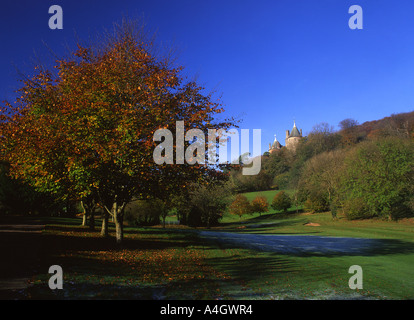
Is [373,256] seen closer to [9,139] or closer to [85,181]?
[85,181]

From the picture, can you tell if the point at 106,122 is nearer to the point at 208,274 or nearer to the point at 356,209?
the point at 208,274

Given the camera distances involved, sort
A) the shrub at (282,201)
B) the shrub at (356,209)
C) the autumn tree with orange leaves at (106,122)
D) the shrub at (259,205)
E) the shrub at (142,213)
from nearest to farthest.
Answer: the autumn tree with orange leaves at (106,122) < the shrub at (142,213) < the shrub at (356,209) < the shrub at (259,205) < the shrub at (282,201)

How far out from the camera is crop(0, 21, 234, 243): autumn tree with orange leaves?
12.6m

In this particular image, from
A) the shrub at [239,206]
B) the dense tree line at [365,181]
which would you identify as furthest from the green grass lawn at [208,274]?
the shrub at [239,206]

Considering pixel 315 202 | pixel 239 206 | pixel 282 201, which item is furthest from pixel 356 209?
pixel 239 206

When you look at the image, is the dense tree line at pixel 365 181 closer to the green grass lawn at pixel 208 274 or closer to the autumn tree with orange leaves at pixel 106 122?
the green grass lawn at pixel 208 274

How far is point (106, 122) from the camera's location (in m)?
13.2

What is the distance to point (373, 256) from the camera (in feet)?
56.2

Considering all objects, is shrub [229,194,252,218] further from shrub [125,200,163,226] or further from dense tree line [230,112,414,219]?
shrub [125,200,163,226]

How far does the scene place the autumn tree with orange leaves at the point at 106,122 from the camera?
→ 12.6 metres

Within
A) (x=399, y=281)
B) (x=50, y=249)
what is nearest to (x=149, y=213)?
(x=50, y=249)

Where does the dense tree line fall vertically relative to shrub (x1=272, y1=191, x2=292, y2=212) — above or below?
above

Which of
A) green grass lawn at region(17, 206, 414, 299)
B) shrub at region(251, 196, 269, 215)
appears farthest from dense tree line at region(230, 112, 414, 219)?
green grass lawn at region(17, 206, 414, 299)

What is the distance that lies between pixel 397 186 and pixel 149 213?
37.9 meters
